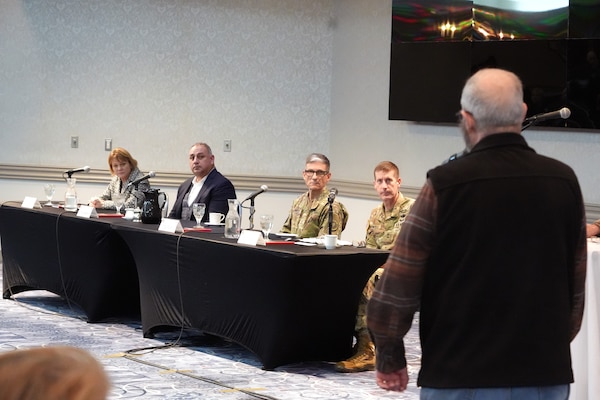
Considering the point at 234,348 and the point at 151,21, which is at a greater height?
the point at 151,21

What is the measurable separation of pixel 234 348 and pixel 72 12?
188 inches

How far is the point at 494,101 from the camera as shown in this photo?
2.30m

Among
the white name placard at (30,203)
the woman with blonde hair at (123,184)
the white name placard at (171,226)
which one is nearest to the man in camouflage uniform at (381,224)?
the white name placard at (171,226)

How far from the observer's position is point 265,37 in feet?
31.1

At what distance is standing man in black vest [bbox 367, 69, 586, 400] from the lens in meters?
2.25

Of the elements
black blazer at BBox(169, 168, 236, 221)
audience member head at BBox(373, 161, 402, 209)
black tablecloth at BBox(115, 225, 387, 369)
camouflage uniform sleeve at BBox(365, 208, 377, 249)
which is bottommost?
black tablecloth at BBox(115, 225, 387, 369)

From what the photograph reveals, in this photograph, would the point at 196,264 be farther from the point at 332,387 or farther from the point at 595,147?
the point at 595,147

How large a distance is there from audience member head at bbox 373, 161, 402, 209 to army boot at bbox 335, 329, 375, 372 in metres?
0.84

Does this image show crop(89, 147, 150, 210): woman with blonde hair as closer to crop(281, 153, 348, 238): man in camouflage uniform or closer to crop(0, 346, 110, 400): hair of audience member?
crop(281, 153, 348, 238): man in camouflage uniform

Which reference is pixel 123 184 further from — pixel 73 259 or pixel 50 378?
pixel 50 378

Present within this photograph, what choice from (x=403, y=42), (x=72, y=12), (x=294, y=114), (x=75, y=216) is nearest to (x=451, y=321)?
(x=75, y=216)

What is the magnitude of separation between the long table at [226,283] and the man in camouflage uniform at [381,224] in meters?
0.09

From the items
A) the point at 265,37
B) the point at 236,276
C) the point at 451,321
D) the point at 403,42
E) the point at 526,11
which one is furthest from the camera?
the point at 265,37

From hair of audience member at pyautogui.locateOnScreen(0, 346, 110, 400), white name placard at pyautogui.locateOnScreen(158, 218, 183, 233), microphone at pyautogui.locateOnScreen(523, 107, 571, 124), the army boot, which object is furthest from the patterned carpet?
hair of audience member at pyautogui.locateOnScreen(0, 346, 110, 400)
